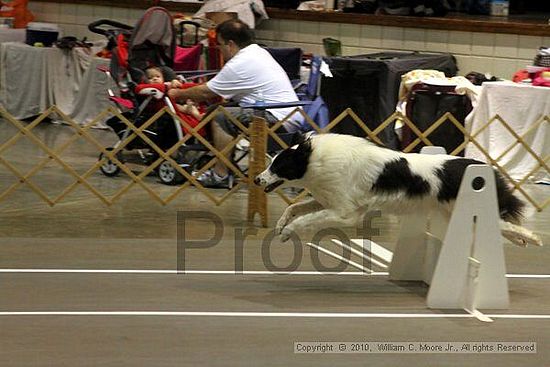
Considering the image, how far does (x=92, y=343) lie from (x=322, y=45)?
774cm

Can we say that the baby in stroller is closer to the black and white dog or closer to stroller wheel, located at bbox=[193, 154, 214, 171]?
stroller wheel, located at bbox=[193, 154, 214, 171]

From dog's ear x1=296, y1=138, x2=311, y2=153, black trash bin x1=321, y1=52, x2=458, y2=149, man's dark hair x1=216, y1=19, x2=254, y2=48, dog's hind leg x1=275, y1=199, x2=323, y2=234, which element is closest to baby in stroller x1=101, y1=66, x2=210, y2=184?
man's dark hair x1=216, y1=19, x2=254, y2=48

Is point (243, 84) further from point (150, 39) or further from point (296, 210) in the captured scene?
point (296, 210)

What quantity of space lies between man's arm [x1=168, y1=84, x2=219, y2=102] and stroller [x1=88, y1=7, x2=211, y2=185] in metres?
0.15

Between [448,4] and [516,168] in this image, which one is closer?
[516,168]

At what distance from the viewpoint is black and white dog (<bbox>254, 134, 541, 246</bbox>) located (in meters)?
5.31

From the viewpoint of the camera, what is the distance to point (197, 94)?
819 cm

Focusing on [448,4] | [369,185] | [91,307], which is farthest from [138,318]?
[448,4]

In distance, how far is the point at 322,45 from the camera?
11617 millimetres

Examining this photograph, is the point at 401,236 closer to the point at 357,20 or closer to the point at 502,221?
the point at 502,221

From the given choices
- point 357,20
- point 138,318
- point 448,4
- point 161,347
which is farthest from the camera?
point 448,4

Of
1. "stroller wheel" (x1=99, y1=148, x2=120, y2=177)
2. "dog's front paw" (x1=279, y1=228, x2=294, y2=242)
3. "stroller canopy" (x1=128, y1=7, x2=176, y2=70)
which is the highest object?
"stroller canopy" (x1=128, y1=7, x2=176, y2=70)

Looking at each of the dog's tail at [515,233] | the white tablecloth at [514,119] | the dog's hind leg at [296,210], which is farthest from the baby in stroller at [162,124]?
the dog's tail at [515,233]

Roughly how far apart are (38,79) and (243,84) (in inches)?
165
